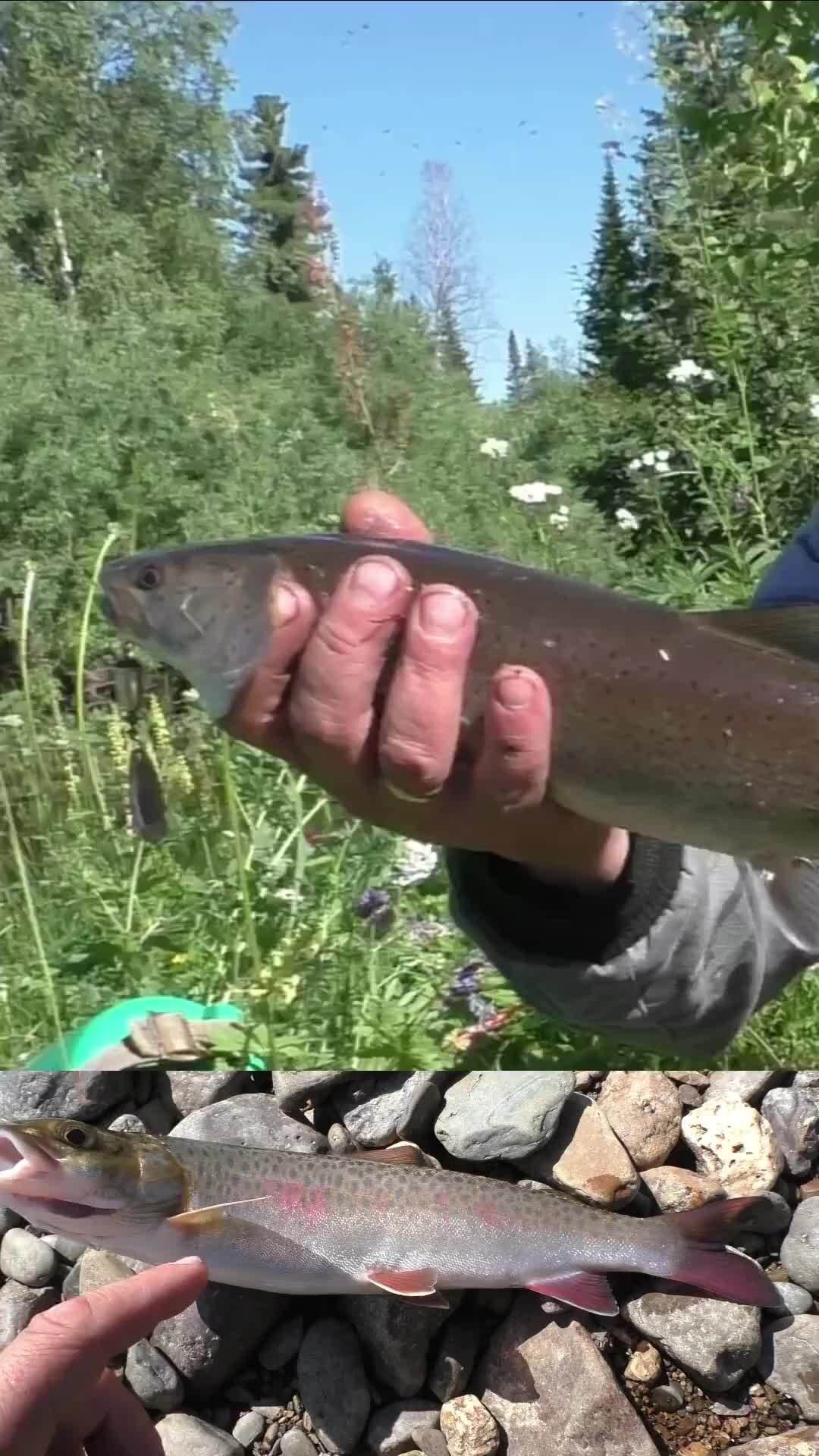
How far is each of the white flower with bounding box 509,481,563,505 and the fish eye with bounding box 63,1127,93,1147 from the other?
0.77m

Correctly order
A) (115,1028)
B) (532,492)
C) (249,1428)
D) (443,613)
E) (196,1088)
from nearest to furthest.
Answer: (443,613) → (249,1428) → (196,1088) → (115,1028) → (532,492)

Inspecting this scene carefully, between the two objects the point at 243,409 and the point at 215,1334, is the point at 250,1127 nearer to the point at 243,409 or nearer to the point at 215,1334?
the point at 215,1334

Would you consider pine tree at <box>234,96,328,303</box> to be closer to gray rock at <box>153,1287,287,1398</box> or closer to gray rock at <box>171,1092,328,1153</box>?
gray rock at <box>171,1092,328,1153</box>

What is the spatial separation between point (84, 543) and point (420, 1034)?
0.58m

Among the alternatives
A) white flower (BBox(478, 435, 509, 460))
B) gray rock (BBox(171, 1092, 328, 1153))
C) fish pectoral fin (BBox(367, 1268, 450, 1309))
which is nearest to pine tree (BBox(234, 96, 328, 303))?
white flower (BBox(478, 435, 509, 460))

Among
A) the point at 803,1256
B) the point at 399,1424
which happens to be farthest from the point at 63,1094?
the point at 803,1256

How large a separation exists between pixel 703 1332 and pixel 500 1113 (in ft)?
0.60

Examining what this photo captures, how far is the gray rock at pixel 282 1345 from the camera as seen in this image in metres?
0.68

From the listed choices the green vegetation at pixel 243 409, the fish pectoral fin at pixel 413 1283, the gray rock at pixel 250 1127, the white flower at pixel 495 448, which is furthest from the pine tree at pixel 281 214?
the fish pectoral fin at pixel 413 1283

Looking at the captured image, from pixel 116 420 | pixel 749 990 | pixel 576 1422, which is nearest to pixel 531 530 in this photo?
pixel 116 420

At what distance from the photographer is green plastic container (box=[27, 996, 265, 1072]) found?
3.03ft

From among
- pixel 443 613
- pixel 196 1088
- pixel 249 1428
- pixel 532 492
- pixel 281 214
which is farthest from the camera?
pixel 532 492

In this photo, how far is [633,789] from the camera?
0.59 m

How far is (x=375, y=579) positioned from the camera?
574mm
